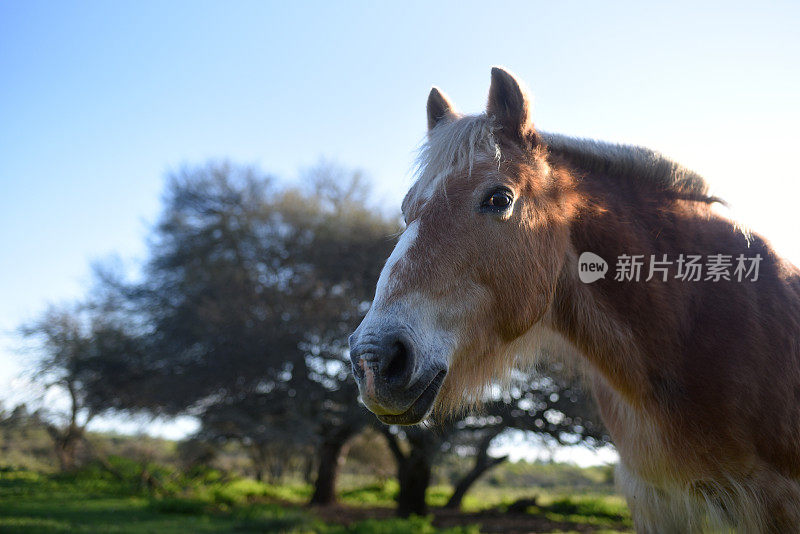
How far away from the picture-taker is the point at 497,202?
223 centimetres

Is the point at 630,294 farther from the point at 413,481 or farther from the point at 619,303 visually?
the point at 413,481

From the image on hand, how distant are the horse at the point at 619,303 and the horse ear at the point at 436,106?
0.32 m

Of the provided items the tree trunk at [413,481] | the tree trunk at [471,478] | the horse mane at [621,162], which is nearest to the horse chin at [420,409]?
the horse mane at [621,162]

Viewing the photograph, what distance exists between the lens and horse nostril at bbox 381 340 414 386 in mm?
1807

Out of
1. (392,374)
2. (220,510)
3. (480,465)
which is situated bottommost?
(220,510)

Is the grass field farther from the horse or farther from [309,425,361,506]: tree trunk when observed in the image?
the horse

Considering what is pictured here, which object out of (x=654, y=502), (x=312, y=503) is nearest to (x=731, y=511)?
(x=654, y=502)

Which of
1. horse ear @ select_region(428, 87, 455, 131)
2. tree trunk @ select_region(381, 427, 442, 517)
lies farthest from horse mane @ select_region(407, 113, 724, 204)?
tree trunk @ select_region(381, 427, 442, 517)

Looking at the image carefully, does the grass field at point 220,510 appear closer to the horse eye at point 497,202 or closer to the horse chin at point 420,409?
the horse chin at point 420,409

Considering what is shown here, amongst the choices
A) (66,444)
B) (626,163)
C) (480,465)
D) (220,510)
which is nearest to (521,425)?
(480,465)

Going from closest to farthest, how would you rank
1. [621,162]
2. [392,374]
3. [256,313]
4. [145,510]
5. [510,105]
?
[392,374] → [510,105] → [621,162] → [145,510] → [256,313]

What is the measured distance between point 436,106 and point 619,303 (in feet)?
5.21

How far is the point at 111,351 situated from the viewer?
15.4 meters

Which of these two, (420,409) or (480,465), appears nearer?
(420,409)
